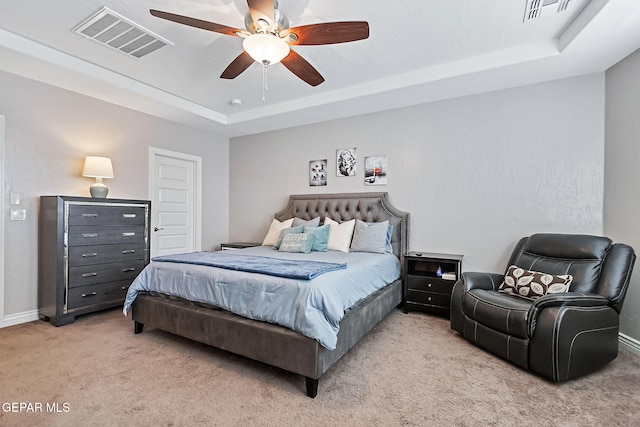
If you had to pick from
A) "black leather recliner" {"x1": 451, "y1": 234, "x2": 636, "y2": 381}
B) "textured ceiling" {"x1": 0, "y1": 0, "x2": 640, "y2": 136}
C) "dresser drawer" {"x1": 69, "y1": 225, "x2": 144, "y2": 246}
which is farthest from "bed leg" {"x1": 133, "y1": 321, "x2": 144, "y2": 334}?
"black leather recliner" {"x1": 451, "y1": 234, "x2": 636, "y2": 381}

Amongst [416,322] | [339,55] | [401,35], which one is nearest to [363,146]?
[339,55]

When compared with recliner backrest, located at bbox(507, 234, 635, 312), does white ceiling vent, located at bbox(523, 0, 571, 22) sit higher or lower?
higher

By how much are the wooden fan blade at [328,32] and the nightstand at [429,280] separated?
7.95ft

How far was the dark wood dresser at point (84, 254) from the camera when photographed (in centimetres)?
311

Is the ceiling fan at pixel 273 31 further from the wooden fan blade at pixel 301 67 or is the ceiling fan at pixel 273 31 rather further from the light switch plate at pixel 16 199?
the light switch plate at pixel 16 199

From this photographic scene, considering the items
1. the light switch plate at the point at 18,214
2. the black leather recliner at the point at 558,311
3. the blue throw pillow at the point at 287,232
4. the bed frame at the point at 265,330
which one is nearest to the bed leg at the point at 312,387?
the bed frame at the point at 265,330

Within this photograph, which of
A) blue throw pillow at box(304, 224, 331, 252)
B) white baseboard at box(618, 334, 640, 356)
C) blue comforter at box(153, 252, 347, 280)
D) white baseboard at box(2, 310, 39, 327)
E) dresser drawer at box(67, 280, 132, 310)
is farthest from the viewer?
blue throw pillow at box(304, 224, 331, 252)

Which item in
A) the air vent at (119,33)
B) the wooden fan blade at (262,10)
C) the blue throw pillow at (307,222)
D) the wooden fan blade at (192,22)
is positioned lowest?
the blue throw pillow at (307,222)

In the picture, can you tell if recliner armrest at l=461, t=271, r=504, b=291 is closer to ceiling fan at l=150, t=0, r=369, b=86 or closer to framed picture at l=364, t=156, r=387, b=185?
Answer: framed picture at l=364, t=156, r=387, b=185

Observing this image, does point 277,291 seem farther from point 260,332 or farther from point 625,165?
point 625,165

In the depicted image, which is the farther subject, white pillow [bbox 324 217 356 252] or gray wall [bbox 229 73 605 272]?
white pillow [bbox 324 217 356 252]

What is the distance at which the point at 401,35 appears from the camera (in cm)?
267

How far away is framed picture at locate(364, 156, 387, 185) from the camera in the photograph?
4.19 m

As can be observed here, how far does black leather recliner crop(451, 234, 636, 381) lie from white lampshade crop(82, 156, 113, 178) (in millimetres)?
4045
